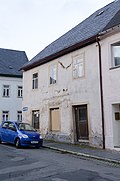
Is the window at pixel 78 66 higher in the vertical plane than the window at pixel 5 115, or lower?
higher

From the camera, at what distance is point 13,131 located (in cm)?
1639

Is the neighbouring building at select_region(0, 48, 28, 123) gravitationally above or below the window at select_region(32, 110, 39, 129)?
above

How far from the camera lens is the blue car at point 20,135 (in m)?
15.5

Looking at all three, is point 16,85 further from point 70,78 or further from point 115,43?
point 115,43

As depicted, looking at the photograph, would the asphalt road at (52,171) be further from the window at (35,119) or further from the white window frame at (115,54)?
the window at (35,119)

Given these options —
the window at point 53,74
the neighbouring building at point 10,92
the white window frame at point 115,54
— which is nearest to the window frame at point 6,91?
the neighbouring building at point 10,92

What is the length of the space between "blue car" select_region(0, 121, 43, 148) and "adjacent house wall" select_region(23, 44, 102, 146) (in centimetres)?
→ 262

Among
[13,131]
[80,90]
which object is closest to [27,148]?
[13,131]

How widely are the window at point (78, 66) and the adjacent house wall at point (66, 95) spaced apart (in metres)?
0.27

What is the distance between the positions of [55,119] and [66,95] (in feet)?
7.07

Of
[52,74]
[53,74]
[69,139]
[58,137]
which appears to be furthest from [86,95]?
[52,74]

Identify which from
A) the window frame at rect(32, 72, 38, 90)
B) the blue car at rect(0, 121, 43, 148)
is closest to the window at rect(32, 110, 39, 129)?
the window frame at rect(32, 72, 38, 90)

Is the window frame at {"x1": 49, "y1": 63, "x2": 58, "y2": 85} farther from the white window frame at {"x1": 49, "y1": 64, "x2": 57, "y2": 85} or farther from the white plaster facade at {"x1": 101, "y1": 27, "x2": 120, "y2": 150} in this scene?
the white plaster facade at {"x1": 101, "y1": 27, "x2": 120, "y2": 150}

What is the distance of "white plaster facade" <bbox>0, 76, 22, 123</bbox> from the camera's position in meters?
34.5
